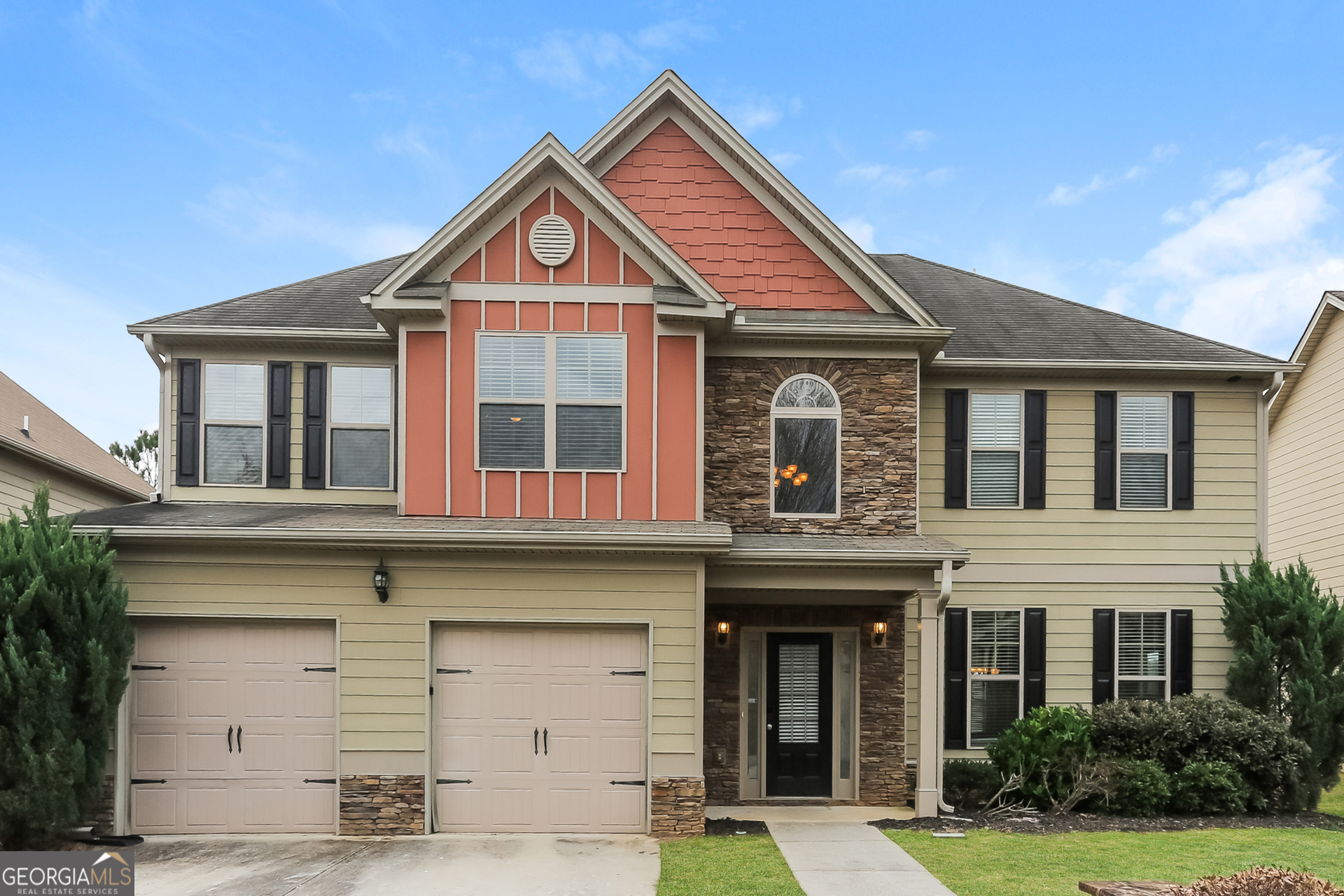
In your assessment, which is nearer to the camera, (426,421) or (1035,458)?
(426,421)

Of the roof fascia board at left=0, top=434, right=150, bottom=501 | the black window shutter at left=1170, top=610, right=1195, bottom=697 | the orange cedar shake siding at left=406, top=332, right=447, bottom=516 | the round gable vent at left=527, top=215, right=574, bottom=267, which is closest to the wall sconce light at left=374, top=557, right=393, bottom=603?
the orange cedar shake siding at left=406, top=332, right=447, bottom=516

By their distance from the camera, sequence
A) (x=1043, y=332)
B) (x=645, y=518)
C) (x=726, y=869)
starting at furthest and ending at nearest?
(x=1043, y=332) → (x=645, y=518) → (x=726, y=869)

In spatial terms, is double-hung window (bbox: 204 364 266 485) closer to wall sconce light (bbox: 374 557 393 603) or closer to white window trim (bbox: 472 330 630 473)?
wall sconce light (bbox: 374 557 393 603)

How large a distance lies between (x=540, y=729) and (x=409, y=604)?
184 cm

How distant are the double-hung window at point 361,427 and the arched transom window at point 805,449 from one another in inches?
188

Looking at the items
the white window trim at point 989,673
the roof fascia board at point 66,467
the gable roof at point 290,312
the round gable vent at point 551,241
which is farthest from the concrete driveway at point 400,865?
the roof fascia board at point 66,467

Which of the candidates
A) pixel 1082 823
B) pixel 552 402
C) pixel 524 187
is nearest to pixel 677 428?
pixel 552 402

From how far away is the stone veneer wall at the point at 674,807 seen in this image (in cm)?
876

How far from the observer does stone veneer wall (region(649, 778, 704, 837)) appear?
28.7ft

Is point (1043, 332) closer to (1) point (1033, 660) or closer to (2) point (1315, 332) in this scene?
(1) point (1033, 660)

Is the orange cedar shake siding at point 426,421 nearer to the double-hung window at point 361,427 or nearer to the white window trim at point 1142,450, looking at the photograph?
the double-hung window at point 361,427

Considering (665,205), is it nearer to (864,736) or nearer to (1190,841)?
(864,736)

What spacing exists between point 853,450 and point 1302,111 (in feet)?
64.7

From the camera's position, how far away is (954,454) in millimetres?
11523
